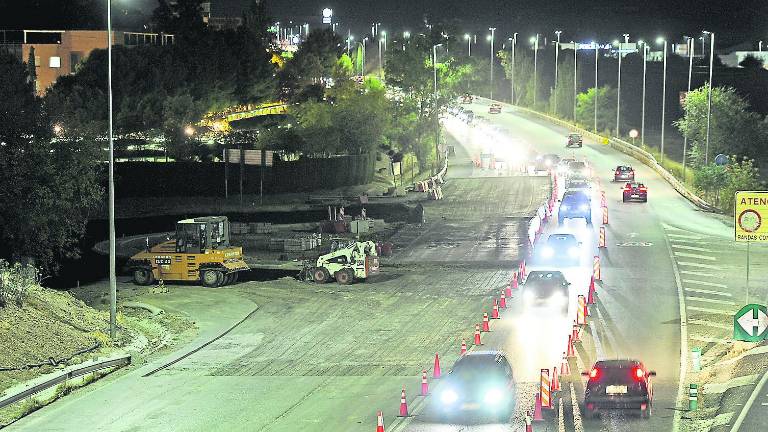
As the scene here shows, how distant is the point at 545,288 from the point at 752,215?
51.2 feet

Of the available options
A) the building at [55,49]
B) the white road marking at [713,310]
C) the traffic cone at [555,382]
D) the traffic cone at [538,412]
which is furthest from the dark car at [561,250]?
the building at [55,49]

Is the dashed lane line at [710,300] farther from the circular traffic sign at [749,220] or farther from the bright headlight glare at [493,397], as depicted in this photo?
the bright headlight glare at [493,397]

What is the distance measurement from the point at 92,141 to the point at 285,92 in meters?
120

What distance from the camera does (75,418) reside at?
91.6ft

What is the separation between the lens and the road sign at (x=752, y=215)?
30.1m

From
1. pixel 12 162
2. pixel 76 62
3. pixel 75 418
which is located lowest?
pixel 75 418

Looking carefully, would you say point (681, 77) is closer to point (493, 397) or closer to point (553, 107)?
point (553, 107)

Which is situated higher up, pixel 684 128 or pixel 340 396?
pixel 684 128

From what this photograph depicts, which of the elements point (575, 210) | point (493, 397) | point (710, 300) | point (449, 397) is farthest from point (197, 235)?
point (493, 397)

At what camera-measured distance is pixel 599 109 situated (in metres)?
172

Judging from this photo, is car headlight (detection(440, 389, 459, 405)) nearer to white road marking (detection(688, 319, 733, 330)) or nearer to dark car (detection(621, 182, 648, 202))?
white road marking (detection(688, 319, 733, 330))

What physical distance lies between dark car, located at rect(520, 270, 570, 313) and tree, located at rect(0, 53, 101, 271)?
1725 cm

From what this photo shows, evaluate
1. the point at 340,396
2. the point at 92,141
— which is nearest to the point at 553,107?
the point at 92,141

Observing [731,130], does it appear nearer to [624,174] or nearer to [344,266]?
[624,174]
